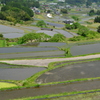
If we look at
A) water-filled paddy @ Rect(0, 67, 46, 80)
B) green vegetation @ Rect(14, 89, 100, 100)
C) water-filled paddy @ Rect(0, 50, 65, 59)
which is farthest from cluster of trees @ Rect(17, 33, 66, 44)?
green vegetation @ Rect(14, 89, 100, 100)

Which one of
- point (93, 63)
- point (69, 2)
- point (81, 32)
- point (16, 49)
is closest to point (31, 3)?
point (69, 2)

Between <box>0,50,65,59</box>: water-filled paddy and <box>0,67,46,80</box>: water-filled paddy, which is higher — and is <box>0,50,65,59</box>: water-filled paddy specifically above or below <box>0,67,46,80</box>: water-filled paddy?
above

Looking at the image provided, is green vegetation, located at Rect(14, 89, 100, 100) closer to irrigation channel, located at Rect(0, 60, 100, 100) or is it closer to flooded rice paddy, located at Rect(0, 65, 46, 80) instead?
irrigation channel, located at Rect(0, 60, 100, 100)

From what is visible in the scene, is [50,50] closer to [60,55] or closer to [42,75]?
[60,55]

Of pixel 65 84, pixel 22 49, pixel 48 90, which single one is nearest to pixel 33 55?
pixel 22 49

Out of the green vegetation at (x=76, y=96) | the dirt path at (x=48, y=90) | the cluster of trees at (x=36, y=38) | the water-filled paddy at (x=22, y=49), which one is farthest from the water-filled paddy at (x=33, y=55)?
the green vegetation at (x=76, y=96)

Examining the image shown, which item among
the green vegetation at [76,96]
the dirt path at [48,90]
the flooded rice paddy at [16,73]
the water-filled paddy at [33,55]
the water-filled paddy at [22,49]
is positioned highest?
the water-filled paddy at [22,49]

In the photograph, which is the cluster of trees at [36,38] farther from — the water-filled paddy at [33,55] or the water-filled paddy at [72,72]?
the water-filled paddy at [72,72]
